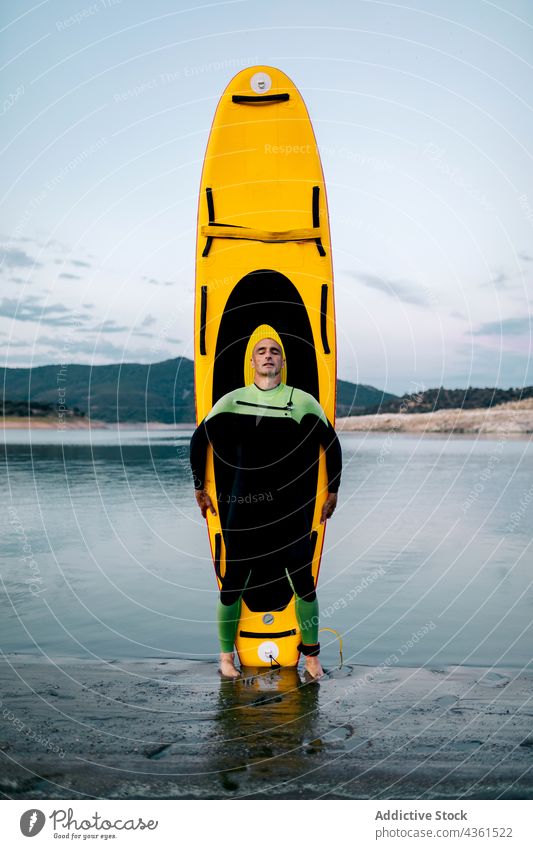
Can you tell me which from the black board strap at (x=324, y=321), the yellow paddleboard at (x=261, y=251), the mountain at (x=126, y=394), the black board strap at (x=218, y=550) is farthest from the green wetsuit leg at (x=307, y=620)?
the mountain at (x=126, y=394)

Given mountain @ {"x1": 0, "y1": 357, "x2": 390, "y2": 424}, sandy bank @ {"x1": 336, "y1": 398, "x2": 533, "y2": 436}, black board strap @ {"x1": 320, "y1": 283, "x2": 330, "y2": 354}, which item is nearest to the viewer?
black board strap @ {"x1": 320, "y1": 283, "x2": 330, "y2": 354}

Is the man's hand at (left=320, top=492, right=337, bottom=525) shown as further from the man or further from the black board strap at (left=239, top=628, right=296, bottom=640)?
the black board strap at (left=239, top=628, right=296, bottom=640)

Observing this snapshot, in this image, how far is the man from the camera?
4.77 m

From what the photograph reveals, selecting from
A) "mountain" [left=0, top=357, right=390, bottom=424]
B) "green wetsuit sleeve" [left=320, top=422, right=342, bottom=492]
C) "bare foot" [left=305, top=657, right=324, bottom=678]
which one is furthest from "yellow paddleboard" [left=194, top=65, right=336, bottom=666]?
"mountain" [left=0, top=357, right=390, bottom=424]

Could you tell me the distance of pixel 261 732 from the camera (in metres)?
3.61

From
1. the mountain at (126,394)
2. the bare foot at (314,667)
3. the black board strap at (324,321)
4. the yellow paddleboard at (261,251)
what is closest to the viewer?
the bare foot at (314,667)

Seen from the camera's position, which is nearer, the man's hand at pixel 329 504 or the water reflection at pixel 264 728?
the water reflection at pixel 264 728

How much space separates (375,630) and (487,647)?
914 mm

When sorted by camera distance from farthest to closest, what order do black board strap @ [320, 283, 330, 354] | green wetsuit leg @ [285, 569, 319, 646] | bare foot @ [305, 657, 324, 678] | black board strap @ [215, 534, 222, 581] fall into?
black board strap @ [320, 283, 330, 354], black board strap @ [215, 534, 222, 581], green wetsuit leg @ [285, 569, 319, 646], bare foot @ [305, 657, 324, 678]

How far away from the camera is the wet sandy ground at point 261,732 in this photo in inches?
121

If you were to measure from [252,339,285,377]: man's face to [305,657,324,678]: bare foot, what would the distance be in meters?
1.86

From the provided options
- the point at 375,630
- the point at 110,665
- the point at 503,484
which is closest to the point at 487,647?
the point at 375,630

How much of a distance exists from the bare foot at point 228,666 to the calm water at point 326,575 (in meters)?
0.63

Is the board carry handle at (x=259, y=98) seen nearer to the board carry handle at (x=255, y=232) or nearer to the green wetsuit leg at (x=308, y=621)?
the board carry handle at (x=255, y=232)
